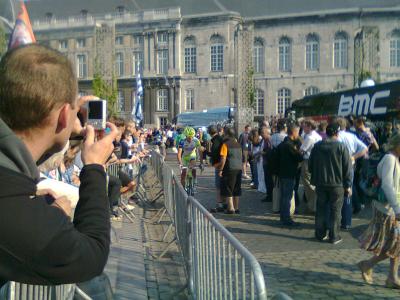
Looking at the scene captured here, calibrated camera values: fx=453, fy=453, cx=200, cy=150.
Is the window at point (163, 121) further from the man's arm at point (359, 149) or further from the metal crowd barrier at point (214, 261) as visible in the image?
the metal crowd barrier at point (214, 261)

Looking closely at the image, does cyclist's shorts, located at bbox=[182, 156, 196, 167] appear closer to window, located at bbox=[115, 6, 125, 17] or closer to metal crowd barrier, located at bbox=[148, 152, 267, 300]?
metal crowd barrier, located at bbox=[148, 152, 267, 300]

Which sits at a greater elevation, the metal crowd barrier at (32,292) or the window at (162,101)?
the window at (162,101)

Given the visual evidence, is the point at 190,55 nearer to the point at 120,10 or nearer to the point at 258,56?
the point at 258,56

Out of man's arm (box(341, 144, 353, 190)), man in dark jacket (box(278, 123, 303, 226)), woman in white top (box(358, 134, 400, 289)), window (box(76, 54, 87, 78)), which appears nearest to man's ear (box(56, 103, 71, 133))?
woman in white top (box(358, 134, 400, 289))

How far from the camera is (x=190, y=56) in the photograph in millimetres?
59219

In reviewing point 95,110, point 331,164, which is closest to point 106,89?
point 331,164

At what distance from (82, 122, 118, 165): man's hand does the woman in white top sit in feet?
12.8

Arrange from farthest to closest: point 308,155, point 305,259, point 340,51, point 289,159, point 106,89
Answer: point 340,51 → point 106,89 → point 308,155 → point 289,159 → point 305,259

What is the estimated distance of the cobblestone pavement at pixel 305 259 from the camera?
4930mm

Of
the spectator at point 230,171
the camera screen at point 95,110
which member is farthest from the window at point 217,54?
the camera screen at point 95,110

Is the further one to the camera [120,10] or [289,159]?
[120,10]

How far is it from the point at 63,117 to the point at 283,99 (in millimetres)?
57353

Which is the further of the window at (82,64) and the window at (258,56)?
the window at (82,64)

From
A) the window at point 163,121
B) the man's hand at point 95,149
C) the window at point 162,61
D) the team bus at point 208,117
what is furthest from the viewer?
the window at point 163,121
